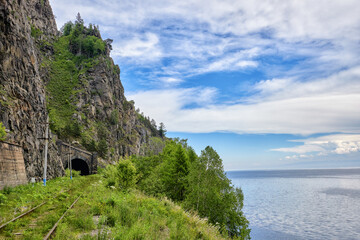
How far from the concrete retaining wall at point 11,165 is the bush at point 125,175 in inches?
417

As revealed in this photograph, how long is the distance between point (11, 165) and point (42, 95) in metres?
25.3

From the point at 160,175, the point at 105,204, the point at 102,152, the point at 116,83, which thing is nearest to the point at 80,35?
the point at 116,83

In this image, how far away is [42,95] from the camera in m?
44.8

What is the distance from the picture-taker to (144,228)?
9.35m

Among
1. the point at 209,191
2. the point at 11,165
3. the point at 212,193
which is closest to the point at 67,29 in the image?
the point at 11,165

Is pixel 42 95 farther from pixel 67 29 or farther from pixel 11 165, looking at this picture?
pixel 67 29

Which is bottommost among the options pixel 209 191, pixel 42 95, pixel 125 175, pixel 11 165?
pixel 209 191

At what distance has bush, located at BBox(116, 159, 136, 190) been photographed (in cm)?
2503

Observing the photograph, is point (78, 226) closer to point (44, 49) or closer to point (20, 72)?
point (20, 72)

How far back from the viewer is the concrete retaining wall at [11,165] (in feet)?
71.2

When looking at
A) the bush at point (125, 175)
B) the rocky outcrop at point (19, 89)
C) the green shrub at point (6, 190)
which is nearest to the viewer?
the green shrub at point (6, 190)

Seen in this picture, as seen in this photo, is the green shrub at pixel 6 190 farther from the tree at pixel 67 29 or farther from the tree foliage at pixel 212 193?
the tree at pixel 67 29

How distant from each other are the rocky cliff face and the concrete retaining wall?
197 centimetres

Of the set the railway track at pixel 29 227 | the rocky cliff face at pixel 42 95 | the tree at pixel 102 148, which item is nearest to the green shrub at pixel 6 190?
the rocky cliff face at pixel 42 95
